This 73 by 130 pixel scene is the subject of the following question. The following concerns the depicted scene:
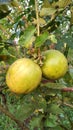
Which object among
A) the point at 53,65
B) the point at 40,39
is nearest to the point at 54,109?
the point at 53,65

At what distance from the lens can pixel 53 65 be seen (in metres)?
1.08

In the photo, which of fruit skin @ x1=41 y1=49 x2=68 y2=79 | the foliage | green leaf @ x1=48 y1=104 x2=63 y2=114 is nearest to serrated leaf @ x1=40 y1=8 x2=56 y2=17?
the foliage

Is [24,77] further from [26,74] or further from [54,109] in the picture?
[54,109]

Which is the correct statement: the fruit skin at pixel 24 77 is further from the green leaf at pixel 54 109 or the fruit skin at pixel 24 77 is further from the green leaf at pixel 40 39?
the green leaf at pixel 54 109

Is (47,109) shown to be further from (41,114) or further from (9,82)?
(9,82)

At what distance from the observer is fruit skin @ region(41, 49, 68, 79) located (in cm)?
107

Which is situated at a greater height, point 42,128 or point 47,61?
point 47,61

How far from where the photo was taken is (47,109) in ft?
4.24

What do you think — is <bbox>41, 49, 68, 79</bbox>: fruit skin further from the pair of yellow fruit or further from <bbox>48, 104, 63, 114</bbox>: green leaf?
<bbox>48, 104, 63, 114</bbox>: green leaf

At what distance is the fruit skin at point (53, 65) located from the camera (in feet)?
3.50

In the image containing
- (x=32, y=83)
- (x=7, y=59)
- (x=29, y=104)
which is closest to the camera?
(x=32, y=83)

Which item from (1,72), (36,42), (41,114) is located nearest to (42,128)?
(41,114)

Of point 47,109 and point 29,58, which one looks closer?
point 29,58

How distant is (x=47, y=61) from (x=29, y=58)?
6 cm
